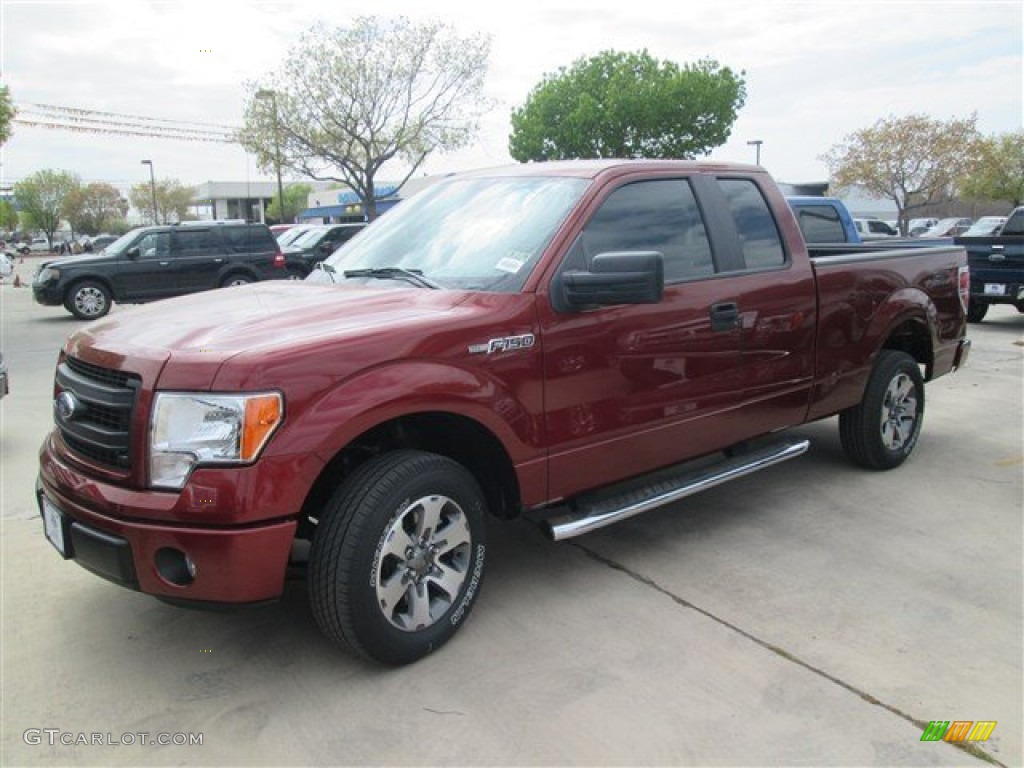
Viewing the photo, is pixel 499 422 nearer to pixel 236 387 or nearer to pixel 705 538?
pixel 236 387

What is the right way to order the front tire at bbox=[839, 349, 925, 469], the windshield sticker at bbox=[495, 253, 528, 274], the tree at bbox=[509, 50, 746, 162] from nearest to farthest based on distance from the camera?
the windshield sticker at bbox=[495, 253, 528, 274] → the front tire at bbox=[839, 349, 925, 469] → the tree at bbox=[509, 50, 746, 162]

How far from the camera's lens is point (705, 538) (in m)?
4.27

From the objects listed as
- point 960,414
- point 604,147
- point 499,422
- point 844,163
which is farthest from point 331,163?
point 499,422

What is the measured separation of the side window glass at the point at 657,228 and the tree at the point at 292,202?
3240 inches

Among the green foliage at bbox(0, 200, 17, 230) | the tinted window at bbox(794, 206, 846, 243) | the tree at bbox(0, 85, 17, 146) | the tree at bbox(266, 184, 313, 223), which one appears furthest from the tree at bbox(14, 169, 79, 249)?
the tinted window at bbox(794, 206, 846, 243)

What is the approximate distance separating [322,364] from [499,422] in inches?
30.5

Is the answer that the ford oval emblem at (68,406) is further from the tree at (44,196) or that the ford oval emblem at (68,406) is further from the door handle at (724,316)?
the tree at (44,196)

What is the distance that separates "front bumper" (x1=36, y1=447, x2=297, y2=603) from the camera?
8.48 feet

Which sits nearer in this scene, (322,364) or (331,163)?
(322,364)

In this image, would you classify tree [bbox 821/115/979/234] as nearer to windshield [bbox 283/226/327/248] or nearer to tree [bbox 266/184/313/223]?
windshield [bbox 283/226/327/248]

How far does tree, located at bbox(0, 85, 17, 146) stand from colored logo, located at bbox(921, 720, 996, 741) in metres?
29.2

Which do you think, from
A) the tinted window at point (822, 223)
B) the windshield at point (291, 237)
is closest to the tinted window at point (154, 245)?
the windshield at point (291, 237)

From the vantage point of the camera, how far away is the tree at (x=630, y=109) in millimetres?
33594

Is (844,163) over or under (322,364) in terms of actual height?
over
